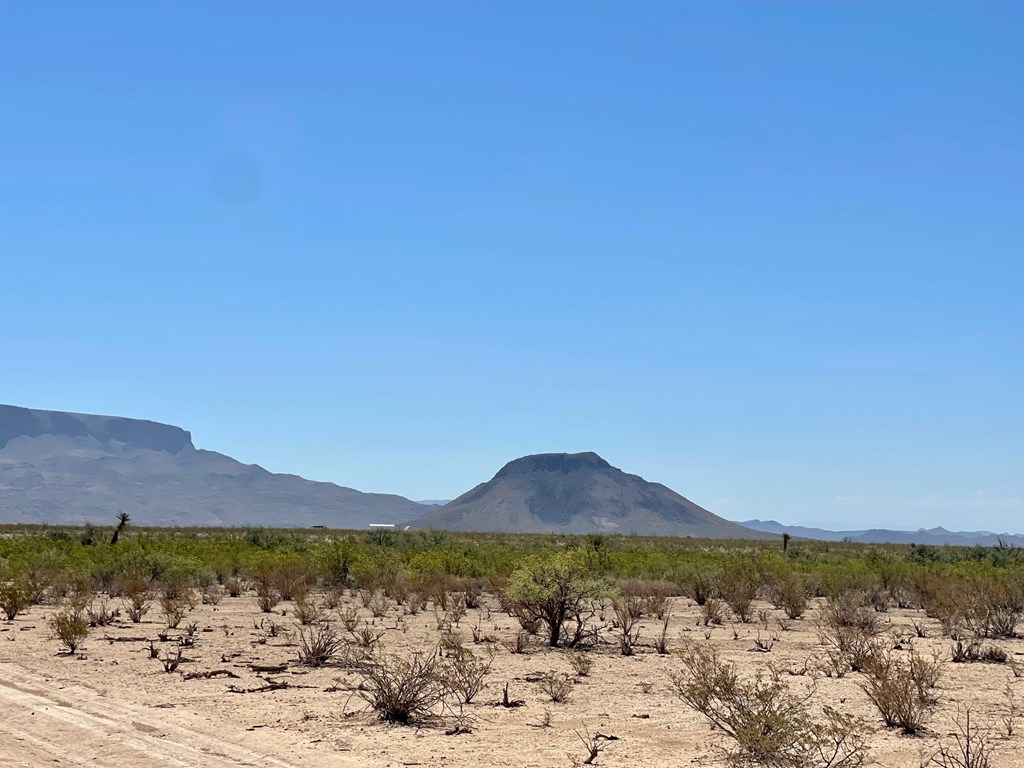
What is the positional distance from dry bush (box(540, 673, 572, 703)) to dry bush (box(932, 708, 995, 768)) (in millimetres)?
4477

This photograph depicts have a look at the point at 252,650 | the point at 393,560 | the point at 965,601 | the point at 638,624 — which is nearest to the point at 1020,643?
the point at 965,601

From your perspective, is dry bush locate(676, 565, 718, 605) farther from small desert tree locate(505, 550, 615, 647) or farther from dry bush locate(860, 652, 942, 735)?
dry bush locate(860, 652, 942, 735)

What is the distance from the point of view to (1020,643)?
61.0ft

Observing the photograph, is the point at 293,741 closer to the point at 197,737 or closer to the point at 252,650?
the point at 197,737

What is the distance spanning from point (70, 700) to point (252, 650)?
4.76 meters

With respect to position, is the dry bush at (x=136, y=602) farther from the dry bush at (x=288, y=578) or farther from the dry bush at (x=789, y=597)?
the dry bush at (x=789, y=597)

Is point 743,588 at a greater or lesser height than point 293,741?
greater

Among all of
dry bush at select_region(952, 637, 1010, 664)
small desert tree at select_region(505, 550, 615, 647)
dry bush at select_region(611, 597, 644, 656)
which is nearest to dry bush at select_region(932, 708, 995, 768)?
dry bush at select_region(952, 637, 1010, 664)

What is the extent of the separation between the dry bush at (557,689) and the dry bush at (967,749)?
4.48 meters

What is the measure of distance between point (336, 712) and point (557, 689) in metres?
3.02

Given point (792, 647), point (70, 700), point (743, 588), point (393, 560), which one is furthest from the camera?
point (393, 560)

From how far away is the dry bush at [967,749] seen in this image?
8570 millimetres

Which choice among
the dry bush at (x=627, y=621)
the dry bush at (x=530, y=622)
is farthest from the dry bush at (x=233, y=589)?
the dry bush at (x=530, y=622)

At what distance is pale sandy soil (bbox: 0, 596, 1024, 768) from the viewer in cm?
947
